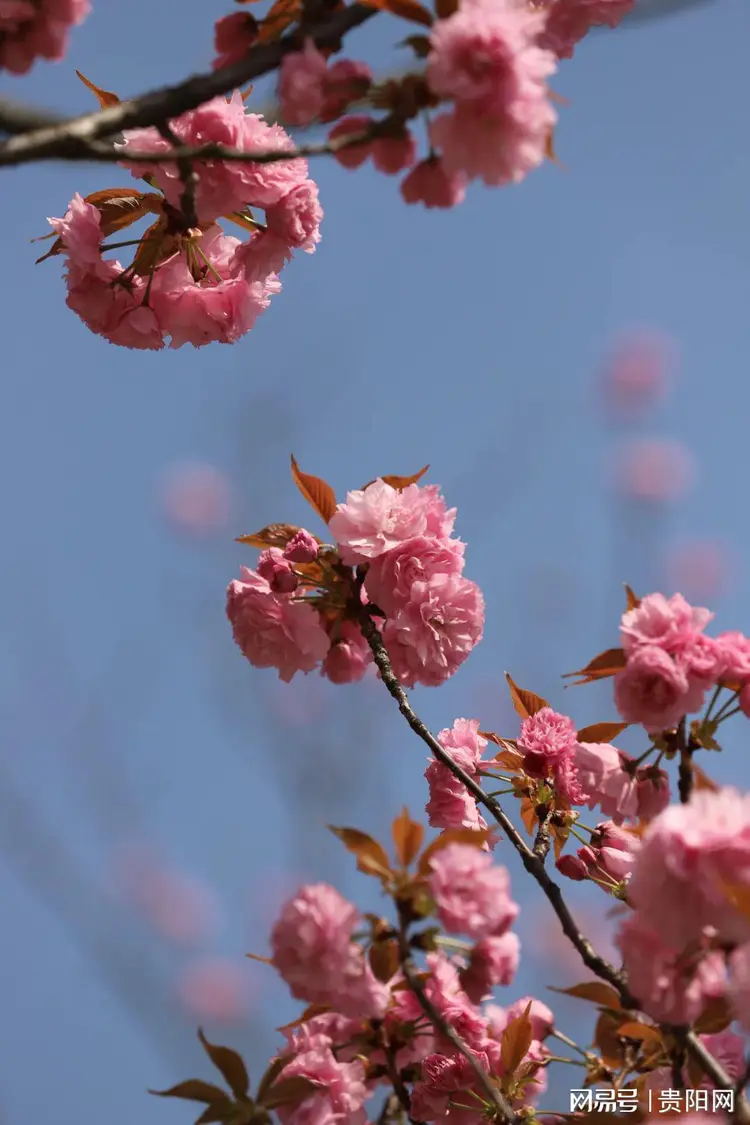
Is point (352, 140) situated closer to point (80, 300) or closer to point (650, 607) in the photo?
point (650, 607)

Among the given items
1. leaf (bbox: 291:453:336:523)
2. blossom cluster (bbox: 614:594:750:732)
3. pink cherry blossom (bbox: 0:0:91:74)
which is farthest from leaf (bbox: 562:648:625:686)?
pink cherry blossom (bbox: 0:0:91:74)

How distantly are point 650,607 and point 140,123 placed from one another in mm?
841

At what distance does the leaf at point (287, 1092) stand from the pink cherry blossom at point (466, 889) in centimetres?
31

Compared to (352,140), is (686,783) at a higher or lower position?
lower

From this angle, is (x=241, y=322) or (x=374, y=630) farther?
(x=241, y=322)

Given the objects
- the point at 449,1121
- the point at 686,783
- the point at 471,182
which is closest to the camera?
the point at 471,182

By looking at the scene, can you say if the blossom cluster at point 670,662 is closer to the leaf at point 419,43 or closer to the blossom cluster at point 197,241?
the leaf at point 419,43

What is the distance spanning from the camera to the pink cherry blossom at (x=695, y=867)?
3.53 feet

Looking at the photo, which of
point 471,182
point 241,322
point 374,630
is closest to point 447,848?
point 374,630

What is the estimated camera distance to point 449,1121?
1562 millimetres

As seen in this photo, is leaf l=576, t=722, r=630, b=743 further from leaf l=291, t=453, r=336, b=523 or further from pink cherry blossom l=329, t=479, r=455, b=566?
leaf l=291, t=453, r=336, b=523

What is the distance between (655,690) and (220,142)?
1028 mm

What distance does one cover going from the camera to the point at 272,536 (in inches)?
70.4

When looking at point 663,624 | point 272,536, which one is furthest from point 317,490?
point 663,624
